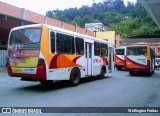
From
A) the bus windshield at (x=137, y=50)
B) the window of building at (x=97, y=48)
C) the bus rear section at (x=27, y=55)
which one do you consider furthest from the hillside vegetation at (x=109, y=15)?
the bus rear section at (x=27, y=55)

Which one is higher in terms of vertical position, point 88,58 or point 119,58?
point 88,58

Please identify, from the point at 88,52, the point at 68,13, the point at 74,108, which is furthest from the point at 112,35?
the point at 74,108

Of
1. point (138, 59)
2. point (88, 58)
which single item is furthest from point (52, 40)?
point (138, 59)

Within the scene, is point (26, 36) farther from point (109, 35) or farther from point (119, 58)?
point (109, 35)

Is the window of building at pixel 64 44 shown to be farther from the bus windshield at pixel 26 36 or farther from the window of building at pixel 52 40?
the bus windshield at pixel 26 36

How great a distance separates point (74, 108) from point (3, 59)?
19018 millimetres

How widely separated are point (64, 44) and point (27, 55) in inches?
82.6

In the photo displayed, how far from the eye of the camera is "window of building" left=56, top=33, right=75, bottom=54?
11165 mm

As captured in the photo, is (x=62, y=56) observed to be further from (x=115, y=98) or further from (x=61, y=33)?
(x=115, y=98)

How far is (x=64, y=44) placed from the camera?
38.4 feet

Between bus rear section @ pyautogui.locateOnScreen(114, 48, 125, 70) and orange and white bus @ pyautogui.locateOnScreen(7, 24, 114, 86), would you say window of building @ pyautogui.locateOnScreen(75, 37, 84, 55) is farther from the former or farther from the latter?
bus rear section @ pyautogui.locateOnScreen(114, 48, 125, 70)

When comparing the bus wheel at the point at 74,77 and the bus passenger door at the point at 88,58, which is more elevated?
the bus passenger door at the point at 88,58

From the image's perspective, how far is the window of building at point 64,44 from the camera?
11.2 metres

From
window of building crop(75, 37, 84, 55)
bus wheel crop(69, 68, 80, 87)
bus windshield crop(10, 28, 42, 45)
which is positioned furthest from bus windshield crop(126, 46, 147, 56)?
bus windshield crop(10, 28, 42, 45)
